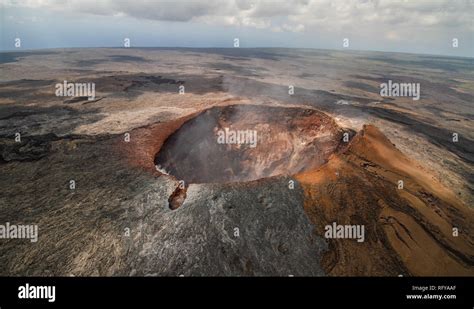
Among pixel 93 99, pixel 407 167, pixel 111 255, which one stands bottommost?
pixel 111 255

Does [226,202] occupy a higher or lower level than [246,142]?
lower

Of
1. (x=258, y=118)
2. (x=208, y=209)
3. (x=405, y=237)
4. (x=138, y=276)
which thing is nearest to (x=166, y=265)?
(x=138, y=276)

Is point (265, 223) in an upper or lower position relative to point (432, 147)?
lower

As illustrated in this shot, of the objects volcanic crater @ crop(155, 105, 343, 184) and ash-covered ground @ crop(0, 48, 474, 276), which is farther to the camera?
volcanic crater @ crop(155, 105, 343, 184)

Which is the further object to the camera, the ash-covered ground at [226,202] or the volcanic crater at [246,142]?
the volcanic crater at [246,142]

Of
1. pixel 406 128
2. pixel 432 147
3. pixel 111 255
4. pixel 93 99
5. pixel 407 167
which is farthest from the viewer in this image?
pixel 93 99

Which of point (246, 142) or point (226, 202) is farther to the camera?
point (246, 142)

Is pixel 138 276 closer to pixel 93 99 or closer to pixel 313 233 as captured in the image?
pixel 313 233

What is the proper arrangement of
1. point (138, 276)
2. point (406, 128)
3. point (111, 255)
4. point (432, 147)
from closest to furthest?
point (138, 276)
point (111, 255)
point (432, 147)
point (406, 128)
